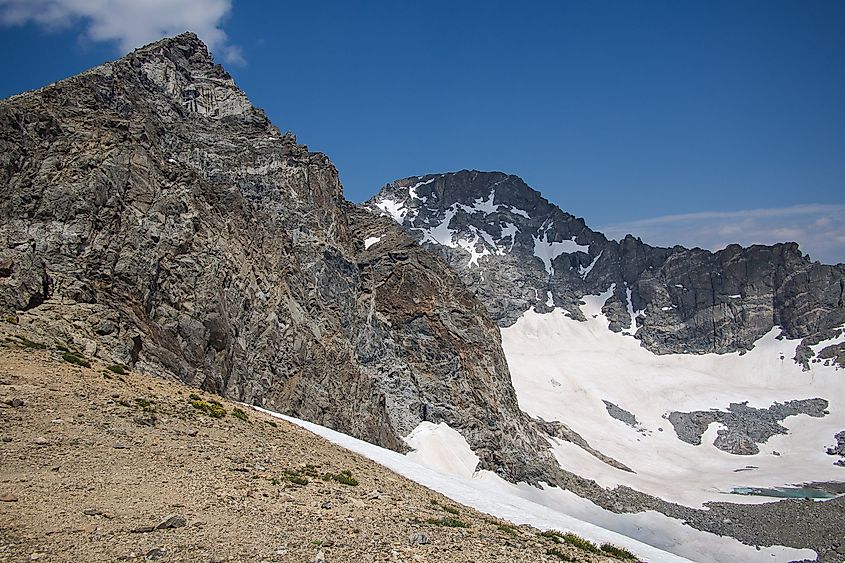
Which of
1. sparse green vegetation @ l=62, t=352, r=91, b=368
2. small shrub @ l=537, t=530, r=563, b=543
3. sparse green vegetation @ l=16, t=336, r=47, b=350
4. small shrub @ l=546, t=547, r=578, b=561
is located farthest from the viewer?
sparse green vegetation @ l=16, t=336, r=47, b=350

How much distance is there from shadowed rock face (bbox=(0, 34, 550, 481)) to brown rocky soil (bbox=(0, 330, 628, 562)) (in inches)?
266

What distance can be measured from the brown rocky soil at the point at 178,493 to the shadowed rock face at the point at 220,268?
22.2 ft

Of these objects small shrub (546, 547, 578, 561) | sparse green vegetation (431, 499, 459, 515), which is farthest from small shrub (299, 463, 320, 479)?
small shrub (546, 547, 578, 561)

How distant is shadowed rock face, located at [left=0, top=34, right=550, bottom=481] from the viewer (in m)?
26.0

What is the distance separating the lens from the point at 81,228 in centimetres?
2712

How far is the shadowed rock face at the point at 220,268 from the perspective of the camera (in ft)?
85.3

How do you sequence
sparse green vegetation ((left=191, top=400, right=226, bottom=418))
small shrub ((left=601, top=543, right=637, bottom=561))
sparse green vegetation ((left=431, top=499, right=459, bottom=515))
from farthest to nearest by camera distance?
1. sparse green vegetation ((left=191, top=400, right=226, bottom=418))
2. sparse green vegetation ((left=431, top=499, right=459, bottom=515))
3. small shrub ((left=601, top=543, right=637, bottom=561))

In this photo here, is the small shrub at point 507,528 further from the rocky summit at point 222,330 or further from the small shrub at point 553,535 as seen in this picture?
the small shrub at point 553,535

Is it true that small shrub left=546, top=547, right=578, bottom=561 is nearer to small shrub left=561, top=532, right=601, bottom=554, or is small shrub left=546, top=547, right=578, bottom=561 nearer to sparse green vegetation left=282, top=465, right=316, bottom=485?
small shrub left=561, top=532, right=601, bottom=554

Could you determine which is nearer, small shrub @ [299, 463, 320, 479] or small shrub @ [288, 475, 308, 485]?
small shrub @ [288, 475, 308, 485]

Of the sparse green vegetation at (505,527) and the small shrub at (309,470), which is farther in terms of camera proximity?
the small shrub at (309,470)

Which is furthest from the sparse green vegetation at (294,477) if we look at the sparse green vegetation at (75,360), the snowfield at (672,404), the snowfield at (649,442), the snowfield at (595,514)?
the snowfield at (672,404)

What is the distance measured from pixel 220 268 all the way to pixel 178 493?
24682 millimetres

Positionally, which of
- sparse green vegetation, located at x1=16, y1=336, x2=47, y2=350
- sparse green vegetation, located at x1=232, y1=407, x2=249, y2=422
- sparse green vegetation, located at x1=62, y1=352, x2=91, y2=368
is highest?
sparse green vegetation, located at x1=16, y1=336, x2=47, y2=350
